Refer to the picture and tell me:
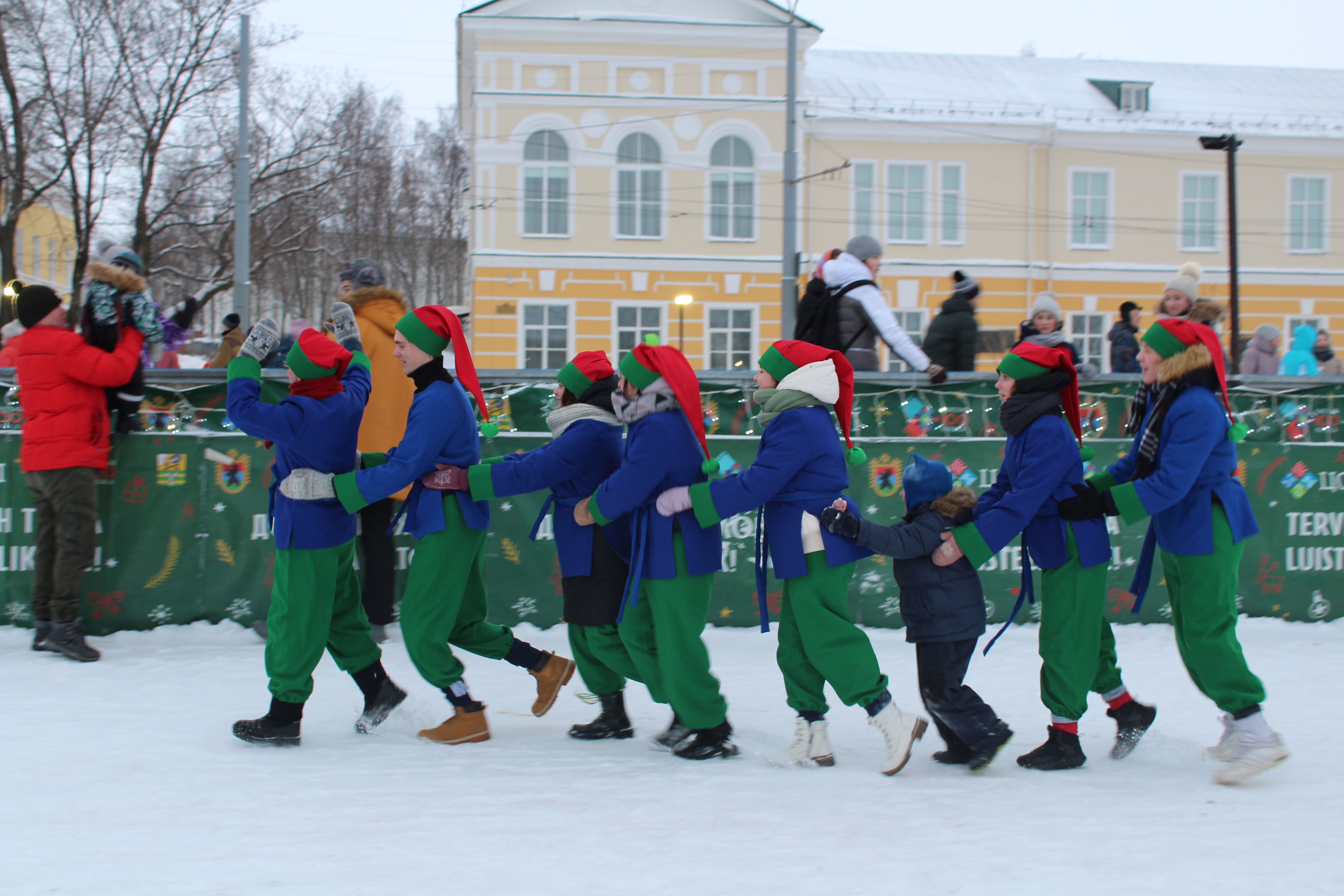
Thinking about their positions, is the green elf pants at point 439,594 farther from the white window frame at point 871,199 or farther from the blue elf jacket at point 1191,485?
the white window frame at point 871,199

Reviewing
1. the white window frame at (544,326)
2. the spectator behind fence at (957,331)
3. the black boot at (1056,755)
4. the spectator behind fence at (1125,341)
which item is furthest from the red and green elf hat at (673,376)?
the white window frame at (544,326)

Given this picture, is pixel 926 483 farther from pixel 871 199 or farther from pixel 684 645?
pixel 871 199

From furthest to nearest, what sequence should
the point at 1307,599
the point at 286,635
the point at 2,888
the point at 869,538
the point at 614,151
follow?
the point at 614,151
the point at 1307,599
the point at 286,635
the point at 869,538
the point at 2,888

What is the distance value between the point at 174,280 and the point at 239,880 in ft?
99.7

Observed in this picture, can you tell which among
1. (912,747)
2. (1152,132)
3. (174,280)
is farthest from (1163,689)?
(174,280)

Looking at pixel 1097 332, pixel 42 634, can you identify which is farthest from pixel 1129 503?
pixel 1097 332

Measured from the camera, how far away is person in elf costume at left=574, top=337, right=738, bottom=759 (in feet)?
14.8

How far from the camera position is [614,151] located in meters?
26.2

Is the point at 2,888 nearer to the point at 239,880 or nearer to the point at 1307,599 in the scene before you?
the point at 239,880

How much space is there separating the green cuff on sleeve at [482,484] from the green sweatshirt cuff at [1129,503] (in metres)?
2.43

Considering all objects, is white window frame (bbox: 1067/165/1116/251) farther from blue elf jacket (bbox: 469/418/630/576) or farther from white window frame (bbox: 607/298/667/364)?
blue elf jacket (bbox: 469/418/630/576)

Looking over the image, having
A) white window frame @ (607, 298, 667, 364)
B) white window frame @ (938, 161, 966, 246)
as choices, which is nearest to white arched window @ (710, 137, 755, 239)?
white window frame @ (607, 298, 667, 364)

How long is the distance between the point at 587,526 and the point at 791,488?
35.4 inches

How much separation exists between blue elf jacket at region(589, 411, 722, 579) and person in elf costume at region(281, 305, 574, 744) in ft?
2.05
